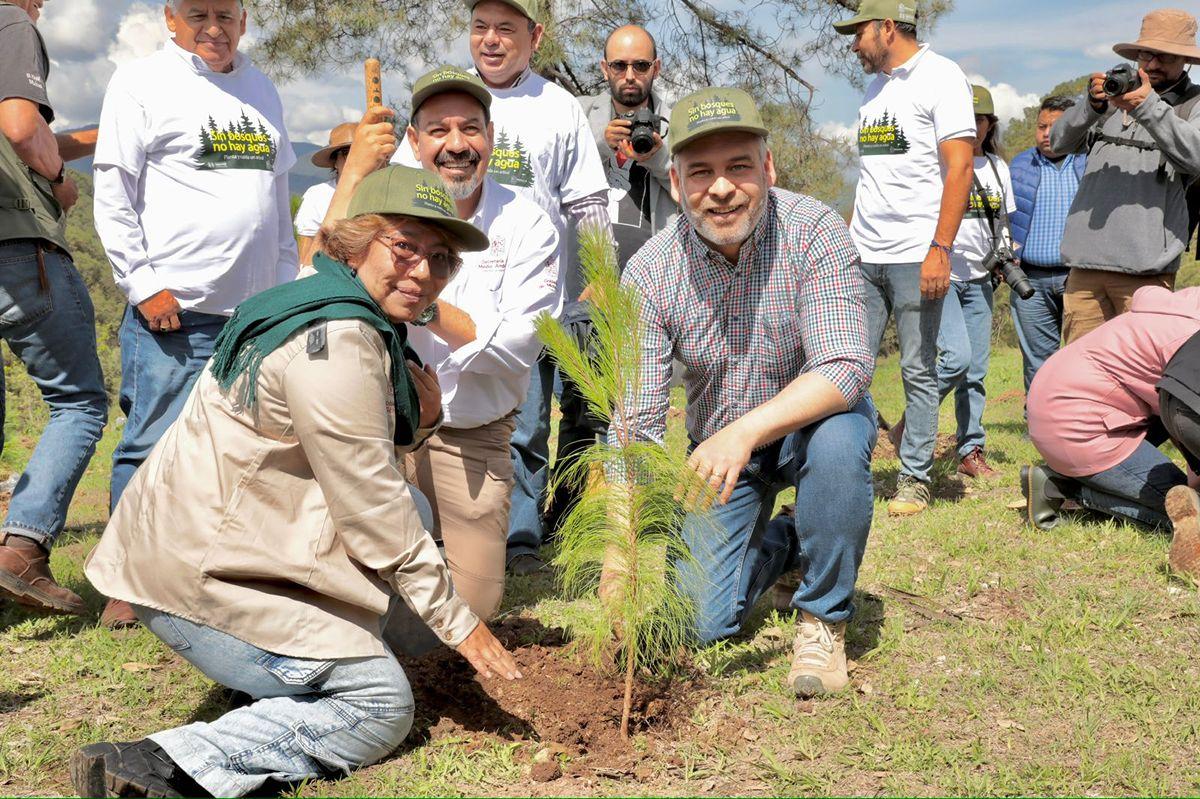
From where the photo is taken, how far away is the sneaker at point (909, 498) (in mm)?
4875

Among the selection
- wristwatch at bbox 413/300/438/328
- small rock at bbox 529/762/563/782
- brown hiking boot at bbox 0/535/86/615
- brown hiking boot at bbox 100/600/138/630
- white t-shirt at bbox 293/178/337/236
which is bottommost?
brown hiking boot at bbox 100/600/138/630

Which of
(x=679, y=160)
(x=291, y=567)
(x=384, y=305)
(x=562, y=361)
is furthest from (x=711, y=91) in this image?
(x=291, y=567)

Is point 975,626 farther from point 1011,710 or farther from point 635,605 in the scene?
point 635,605

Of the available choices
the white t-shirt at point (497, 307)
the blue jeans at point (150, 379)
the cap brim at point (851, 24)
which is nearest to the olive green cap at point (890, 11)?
the cap brim at point (851, 24)

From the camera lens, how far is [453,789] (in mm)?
2477

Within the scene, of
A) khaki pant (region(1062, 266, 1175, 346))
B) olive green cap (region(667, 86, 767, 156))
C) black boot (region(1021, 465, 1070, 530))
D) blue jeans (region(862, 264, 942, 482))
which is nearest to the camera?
olive green cap (region(667, 86, 767, 156))

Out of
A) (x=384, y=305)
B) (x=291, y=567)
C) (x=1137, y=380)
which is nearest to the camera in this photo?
(x=291, y=567)

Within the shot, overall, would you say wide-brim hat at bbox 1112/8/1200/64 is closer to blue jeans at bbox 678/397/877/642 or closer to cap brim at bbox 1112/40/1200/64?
cap brim at bbox 1112/40/1200/64

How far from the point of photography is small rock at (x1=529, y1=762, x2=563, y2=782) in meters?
2.49

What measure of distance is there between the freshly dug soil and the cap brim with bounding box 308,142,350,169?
11.5ft

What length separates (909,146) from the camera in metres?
5.02

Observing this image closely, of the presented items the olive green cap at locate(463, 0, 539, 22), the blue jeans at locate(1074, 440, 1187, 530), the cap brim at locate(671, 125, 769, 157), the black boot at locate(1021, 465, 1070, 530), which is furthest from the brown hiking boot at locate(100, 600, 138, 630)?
the blue jeans at locate(1074, 440, 1187, 530)

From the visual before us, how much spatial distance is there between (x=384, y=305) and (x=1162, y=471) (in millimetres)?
3212

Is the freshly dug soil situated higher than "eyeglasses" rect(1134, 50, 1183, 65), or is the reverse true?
"eyeglasses" rect(1134, 50, 1183, 65)
